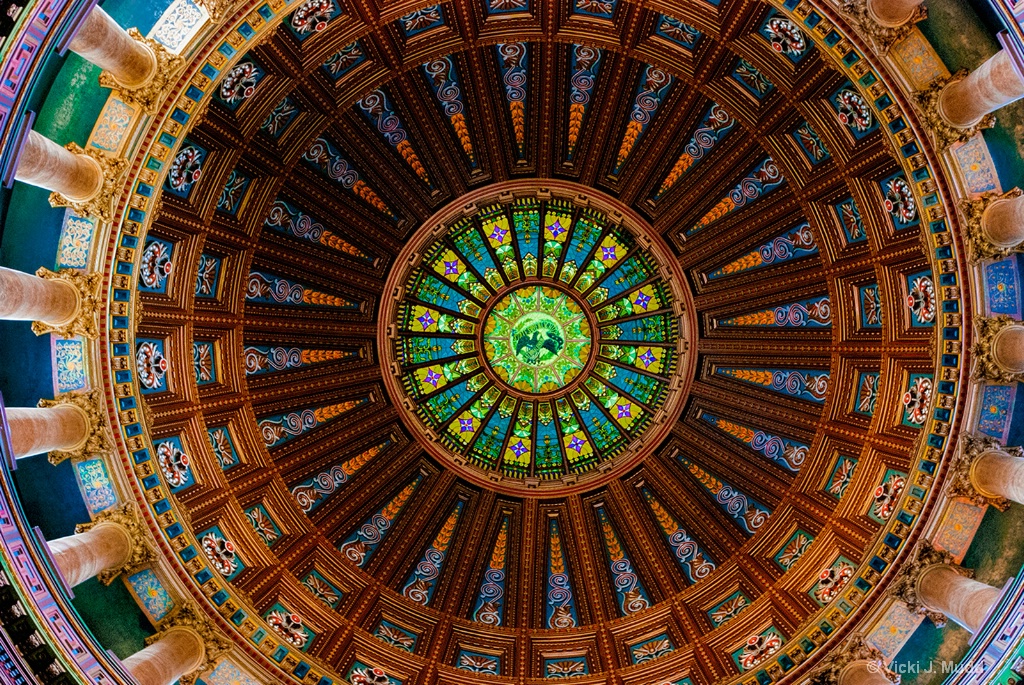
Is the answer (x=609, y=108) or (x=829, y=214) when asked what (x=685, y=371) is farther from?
(x=609, y=108)

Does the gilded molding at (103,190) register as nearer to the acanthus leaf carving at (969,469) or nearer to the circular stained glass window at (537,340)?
the circular stained glass window at (537,340)

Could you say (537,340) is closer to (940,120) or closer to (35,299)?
(940,120)

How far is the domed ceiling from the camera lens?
1845 cm

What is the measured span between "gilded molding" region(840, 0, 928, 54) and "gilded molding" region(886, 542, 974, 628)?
11.2m

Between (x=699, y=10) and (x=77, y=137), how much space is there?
14047mm

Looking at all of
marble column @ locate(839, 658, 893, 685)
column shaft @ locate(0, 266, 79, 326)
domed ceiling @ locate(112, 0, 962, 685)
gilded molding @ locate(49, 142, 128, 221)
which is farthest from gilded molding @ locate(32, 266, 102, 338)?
marble column @ locate(839, 658, 893, 685)

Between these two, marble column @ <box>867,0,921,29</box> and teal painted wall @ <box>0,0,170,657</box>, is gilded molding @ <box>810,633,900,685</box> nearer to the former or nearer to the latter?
marble column @ <box>867,0,921,29</box>

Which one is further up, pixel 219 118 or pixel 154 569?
pixel 219 118

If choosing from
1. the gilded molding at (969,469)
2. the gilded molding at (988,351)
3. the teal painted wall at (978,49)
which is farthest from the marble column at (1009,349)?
the teal painted wall at (978,49)

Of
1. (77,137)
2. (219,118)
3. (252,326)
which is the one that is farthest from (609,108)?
(77,137)

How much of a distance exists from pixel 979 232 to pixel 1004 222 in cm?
65

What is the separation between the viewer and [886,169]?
1805 centimetres

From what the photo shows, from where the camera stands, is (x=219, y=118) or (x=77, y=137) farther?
(x=219, y=118)

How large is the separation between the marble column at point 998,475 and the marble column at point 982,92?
6900mm
